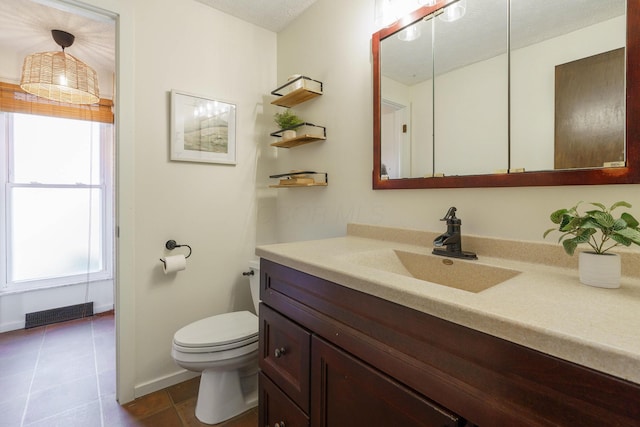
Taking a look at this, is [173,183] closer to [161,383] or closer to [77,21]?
[161,383]

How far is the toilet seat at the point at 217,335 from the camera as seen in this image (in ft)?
4.79

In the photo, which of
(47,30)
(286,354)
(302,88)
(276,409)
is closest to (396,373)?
(286,354)

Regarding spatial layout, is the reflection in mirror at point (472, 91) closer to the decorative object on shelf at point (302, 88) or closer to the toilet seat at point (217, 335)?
the decorative object on shelf at point (302, 88)

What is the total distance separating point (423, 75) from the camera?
132cm

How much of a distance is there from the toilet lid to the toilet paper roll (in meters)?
0.34

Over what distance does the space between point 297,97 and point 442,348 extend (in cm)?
171

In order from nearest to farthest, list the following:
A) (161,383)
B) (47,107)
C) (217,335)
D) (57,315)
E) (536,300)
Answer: (536,300) < (217,335) < (161,383) < (47,107) < (57,315)

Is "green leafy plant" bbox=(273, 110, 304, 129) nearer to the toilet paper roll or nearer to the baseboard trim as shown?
the toilet paper roll

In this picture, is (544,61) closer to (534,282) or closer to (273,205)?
(534,282)

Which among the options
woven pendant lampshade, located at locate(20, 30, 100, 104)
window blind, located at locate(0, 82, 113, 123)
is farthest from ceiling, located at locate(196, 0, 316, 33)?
window blind, located at locate(0, 82, 113, 123)

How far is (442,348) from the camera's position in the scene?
0.60 metres

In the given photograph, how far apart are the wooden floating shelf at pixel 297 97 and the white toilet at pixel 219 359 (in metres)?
1.39

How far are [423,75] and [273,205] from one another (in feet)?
4.52

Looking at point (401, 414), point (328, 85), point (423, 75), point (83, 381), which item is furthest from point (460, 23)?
point (83, 381)
